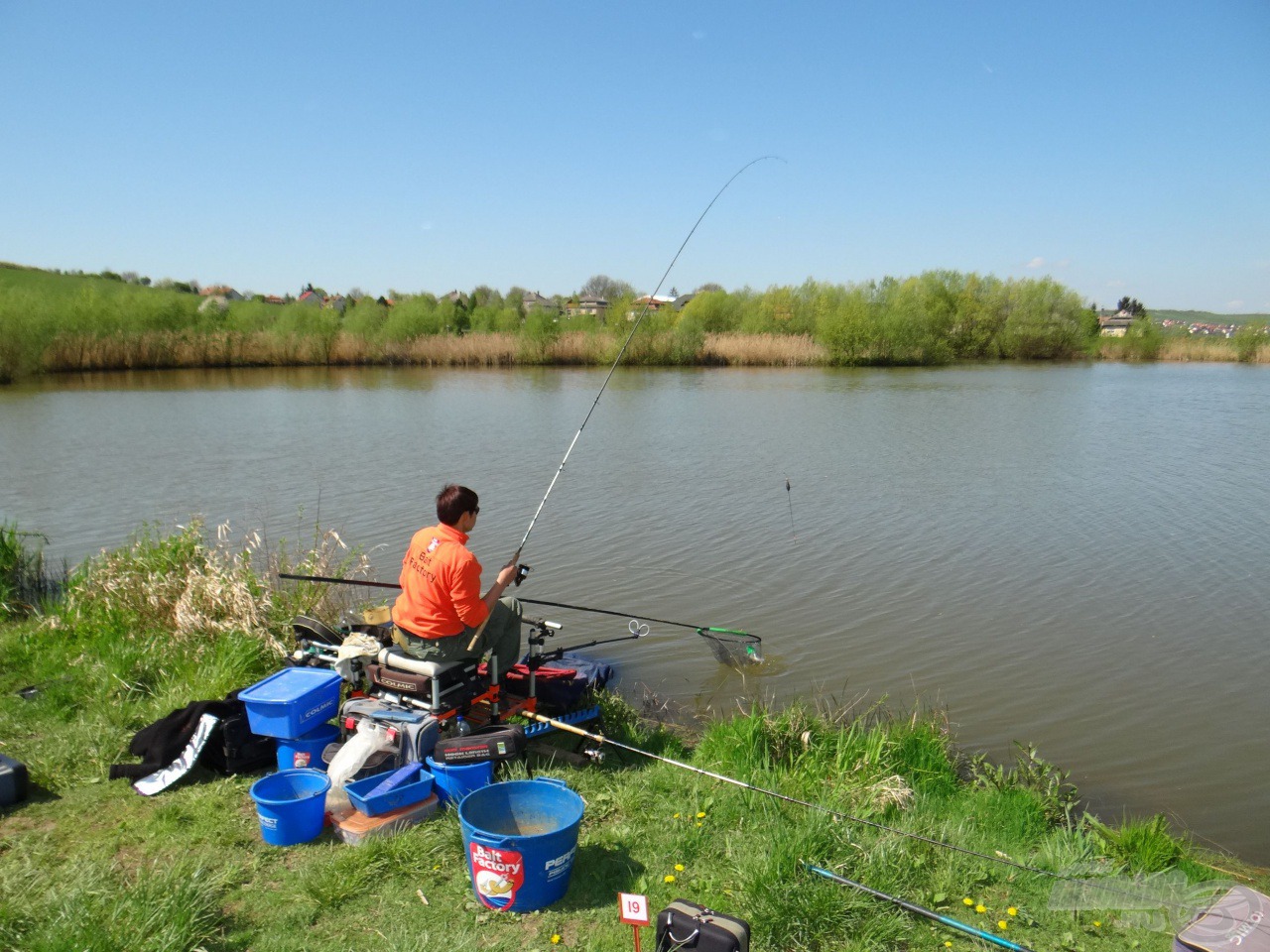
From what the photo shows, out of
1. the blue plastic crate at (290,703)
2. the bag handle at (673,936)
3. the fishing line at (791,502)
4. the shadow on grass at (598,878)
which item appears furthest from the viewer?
the fishing line at (791,502)

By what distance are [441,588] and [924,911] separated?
235cm

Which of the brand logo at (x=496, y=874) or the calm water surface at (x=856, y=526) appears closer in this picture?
the brand logo at (x=496, y=874)

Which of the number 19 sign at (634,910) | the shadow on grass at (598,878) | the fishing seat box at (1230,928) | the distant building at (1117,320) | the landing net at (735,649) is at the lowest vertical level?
the landing net at (735,649)

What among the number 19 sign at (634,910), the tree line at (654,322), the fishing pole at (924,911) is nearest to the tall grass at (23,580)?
the number 19 sign at (634,910)

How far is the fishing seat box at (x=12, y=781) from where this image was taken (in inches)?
143

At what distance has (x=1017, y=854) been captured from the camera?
3.65 m

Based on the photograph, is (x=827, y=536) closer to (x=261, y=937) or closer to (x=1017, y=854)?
(x=1017, y=854)

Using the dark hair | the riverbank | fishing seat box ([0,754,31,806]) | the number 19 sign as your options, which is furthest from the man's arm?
the riverbank

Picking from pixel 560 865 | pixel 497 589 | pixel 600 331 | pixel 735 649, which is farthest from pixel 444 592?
pixel 600 331

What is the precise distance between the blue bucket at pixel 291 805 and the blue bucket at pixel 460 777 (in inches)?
18.2

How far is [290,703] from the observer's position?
386 cm

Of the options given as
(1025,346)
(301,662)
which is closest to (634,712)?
(301,662)

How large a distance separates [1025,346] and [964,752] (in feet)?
161

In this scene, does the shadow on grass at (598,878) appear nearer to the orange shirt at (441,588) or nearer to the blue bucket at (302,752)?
the orange shirt at (441,588)
